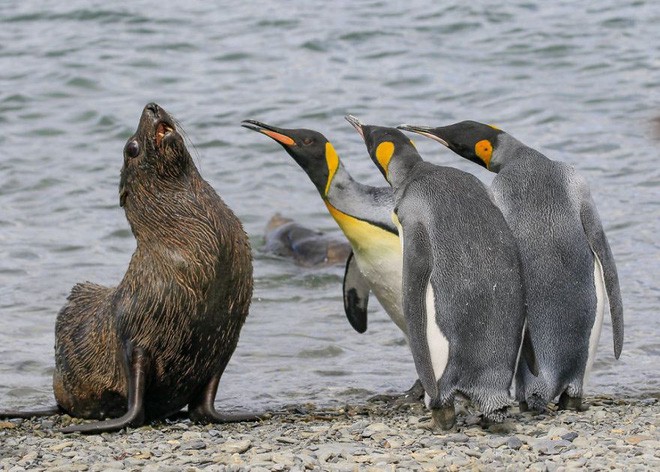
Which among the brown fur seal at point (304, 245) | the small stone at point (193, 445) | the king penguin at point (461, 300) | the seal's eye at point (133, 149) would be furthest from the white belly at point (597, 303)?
the brown fur seal at point (304, 245)

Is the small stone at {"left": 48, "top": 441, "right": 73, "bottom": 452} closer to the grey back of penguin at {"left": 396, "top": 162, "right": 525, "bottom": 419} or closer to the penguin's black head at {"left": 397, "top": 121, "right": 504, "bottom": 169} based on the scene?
the grey back of penguin at {"left": 396, "top": 162, "right": 525, "bottom": 419}

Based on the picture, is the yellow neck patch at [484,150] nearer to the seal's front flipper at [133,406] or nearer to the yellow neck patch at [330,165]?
the yellow neck patch at [330,165]

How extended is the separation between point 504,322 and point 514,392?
895mm

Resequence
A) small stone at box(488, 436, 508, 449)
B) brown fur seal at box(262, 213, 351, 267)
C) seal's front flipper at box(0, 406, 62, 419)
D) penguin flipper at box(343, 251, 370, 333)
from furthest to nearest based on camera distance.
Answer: brown fur seal at box(262, 213, 351, 267)
penguin flipper at box(343, 251, 370, 333)
seal's front flipper at box(0, 406, 62, 419)
small stone at box(488, 436, 508, 449)

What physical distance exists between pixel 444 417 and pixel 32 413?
2263 mm

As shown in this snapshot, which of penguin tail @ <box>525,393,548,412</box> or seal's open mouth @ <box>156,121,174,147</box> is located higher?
seal's open mouth @ <box>156,121,174,147</box>

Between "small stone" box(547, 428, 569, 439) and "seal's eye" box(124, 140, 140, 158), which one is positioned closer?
"small stone" box(547, 428, 569, 439)

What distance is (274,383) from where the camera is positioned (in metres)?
7.57

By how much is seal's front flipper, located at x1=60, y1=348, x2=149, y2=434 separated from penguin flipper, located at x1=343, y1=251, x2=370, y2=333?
1.59 m

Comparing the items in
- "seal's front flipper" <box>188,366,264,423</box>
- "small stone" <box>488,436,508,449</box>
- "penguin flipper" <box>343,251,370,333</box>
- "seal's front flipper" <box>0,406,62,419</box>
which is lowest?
"seal's front flipper" <box>0,406,62,419</box>

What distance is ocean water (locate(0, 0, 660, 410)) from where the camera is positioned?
321 inches

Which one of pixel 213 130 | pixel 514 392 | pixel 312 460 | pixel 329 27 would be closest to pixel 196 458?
pixel 312 460

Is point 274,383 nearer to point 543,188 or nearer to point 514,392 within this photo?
point 514,392

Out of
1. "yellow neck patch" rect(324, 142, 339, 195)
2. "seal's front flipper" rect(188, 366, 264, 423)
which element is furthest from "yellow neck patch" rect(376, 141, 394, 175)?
"seal's front flipper" rect(188, 366, 264, 423)
